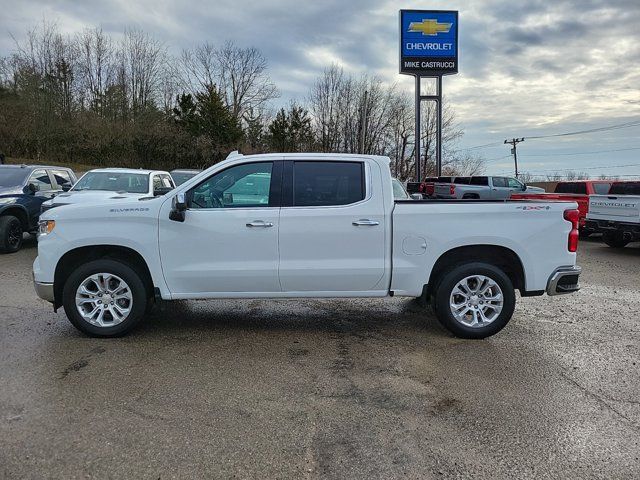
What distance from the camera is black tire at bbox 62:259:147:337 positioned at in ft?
16.3

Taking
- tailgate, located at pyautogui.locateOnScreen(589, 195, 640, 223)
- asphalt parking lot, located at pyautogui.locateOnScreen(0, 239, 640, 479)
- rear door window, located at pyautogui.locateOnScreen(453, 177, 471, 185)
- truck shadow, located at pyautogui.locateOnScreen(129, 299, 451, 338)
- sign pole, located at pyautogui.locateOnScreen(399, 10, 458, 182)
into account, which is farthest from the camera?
rear door window, located at pyautogui.locateOnScreen(453, 177, 471, 185)

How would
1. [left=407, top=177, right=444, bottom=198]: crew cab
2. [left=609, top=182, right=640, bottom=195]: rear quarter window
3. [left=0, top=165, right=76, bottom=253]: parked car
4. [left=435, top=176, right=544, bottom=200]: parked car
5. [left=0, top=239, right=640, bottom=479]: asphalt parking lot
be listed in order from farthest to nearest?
1. [left=407, top=177, right=444, bottom=198]: crew cab
2. [left=435, top=176, right=544, bottom=200]: parked car
3. [left=609, top=182, right=640, bottom=195]: rear quarter window
4. [left=0, top=165, right=76, bottom=253]: parked car
5. [left=0, top=239, right=640, bottom=479]: asphalt parking lot

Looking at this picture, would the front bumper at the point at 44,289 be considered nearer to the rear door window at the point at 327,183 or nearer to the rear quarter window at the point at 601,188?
the rear door window at the point at 327,183

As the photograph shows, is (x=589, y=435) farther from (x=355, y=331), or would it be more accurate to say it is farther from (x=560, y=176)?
(x=560, y=176)

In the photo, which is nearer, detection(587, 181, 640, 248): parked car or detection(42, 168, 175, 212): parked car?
detection(42, 168, 175, 212): parked car

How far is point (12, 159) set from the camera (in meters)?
29.7

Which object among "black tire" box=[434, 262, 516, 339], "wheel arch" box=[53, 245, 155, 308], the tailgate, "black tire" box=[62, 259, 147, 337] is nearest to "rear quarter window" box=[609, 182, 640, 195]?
the tailgate

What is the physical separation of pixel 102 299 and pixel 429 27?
24759mm

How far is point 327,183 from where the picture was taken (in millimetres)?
5148

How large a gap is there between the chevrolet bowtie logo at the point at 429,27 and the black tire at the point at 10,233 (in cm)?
2132

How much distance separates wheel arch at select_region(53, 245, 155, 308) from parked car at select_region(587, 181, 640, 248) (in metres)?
10.9

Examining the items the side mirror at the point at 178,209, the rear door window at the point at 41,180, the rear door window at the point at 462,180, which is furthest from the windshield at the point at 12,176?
the rear door window at the point at 462,180

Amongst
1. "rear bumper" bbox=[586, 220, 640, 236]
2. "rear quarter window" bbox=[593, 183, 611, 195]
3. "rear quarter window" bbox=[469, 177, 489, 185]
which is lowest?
"rear bumper" bbox=[586, 220, 640, 236]

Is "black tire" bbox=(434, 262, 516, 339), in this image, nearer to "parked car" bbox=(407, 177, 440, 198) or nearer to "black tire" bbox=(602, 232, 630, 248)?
"black tire" bbox=(602, 232, 630, 248)
